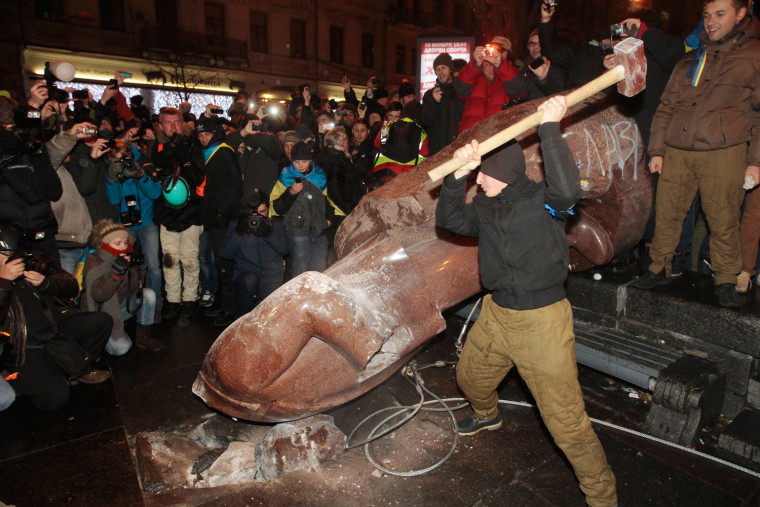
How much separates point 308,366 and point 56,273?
104 inches

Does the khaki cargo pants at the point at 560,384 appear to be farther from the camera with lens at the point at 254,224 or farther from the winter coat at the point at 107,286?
the winter coat at the point at 107,286

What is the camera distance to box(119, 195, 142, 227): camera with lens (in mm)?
5188

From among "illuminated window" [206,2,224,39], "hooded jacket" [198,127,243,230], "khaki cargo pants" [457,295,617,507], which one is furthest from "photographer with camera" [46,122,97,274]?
"illuminated window" [206,2,224,39]

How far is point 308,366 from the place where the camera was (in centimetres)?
285

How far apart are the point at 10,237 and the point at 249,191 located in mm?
2244

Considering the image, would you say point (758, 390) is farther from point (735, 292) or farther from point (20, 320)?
point (20, 320)

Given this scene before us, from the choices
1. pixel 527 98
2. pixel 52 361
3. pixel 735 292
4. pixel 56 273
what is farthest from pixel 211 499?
pixel 527 98

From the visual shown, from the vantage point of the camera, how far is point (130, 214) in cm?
521

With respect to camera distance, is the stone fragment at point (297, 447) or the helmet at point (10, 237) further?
the helmet at point (10, 237)

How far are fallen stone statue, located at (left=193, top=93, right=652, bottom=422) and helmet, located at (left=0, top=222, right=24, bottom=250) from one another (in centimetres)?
197

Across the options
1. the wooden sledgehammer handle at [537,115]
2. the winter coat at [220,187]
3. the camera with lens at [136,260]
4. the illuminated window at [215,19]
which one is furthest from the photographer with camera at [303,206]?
the illuminated window at [215,19]

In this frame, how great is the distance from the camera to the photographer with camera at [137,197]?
17.0ft

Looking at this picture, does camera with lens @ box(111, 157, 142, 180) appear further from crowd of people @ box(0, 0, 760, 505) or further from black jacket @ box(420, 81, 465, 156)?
black jacket @ box(420, 81, 465, 156)

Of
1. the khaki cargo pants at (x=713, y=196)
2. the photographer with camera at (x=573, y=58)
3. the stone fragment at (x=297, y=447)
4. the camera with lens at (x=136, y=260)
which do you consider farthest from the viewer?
the camera with lens at (x=136, y=260)
